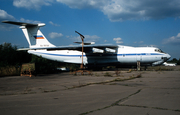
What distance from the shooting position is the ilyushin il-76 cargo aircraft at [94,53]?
20.0 meters

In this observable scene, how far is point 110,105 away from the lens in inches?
136

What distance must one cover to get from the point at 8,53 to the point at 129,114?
1970 cm

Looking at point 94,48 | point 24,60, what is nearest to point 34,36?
point 24,60

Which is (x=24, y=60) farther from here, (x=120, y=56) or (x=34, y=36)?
(x=120, y=56)

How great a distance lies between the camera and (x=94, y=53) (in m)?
22.4

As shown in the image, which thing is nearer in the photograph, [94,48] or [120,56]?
[120,56]

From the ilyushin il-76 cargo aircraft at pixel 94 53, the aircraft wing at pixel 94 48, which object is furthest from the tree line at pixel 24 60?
the aircraft wing at pixel 94 48

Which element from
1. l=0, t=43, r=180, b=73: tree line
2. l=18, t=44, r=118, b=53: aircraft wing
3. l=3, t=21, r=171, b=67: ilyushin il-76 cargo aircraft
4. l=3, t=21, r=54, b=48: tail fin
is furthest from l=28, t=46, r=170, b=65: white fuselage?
l=0, t=43, r=180, b=73: tree line

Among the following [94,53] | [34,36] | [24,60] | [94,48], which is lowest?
[24,60]

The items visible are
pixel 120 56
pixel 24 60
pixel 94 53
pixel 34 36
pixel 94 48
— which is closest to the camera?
pixel 120 56

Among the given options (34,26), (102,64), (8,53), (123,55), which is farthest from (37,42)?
(123,55)

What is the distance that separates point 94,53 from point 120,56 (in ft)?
12.8

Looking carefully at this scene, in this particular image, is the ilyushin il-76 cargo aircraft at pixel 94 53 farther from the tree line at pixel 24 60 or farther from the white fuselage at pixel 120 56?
the tree line at pixel 24 60

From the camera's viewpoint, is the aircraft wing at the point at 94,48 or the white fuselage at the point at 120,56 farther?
the aircraft wing at the point at 94,48
